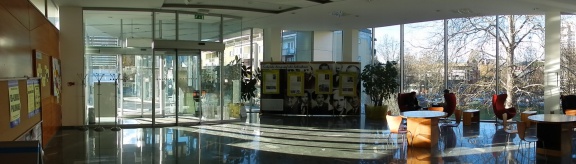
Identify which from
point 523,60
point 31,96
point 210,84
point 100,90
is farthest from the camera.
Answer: point 523,60

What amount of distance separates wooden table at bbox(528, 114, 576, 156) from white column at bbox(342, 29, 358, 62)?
794cm

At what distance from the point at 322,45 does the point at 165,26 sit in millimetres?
6270

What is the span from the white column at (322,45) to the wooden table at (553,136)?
29.3 feet

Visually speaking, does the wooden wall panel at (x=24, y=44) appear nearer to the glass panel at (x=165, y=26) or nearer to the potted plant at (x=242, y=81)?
the glass panel at (x=165, y=26)

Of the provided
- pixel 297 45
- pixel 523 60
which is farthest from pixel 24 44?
pixel 523 60

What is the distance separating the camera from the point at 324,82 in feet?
45.0

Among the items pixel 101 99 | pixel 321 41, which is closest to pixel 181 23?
pixel 101 99

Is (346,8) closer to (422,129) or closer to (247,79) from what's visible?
(422,129)

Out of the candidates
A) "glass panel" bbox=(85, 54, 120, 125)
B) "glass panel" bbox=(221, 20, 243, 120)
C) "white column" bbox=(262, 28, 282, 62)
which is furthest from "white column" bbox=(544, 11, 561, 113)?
"glass panel" bbox=(85, 54, 120, 125)

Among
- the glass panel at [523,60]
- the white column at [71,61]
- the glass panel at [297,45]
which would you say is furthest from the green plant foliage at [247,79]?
the glass panel at [523,60]

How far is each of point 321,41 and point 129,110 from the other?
699 cm

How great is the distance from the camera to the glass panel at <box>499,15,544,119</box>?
12148mm

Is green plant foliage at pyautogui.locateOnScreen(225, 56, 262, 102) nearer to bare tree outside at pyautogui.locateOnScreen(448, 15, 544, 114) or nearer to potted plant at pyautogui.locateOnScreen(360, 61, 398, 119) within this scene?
potted plant at pyautogui.locateOnScreen(360, 61, 398, 119)

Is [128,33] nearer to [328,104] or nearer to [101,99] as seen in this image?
[101,99]
